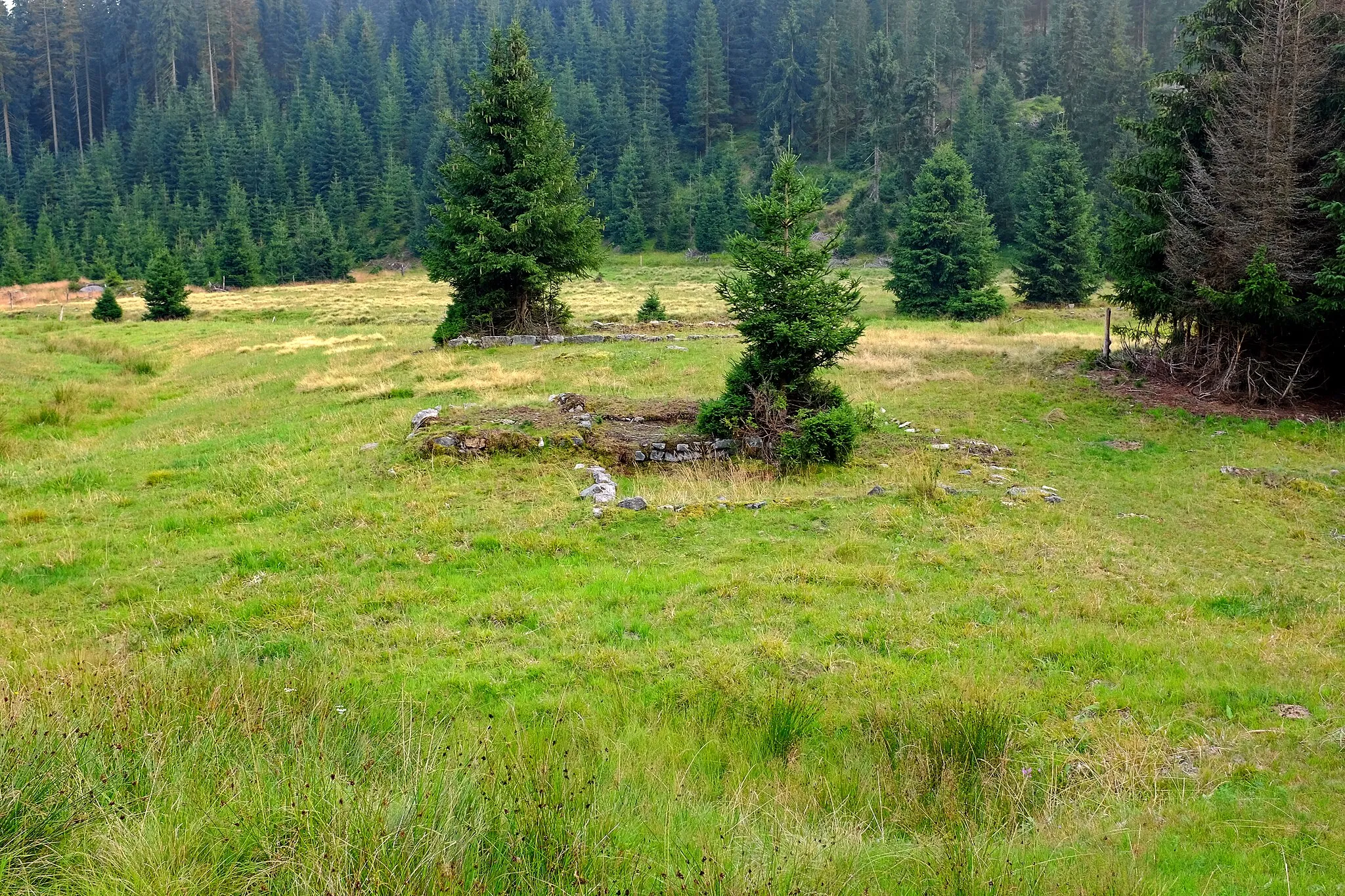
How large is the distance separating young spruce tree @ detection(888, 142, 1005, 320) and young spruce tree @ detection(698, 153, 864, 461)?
92.1 ft

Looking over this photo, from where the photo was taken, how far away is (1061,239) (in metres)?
44.0

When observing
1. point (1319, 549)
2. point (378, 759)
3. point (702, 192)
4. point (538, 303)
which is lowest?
point (1319, 549)

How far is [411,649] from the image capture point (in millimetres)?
7812

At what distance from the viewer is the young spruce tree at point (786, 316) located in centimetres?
1494

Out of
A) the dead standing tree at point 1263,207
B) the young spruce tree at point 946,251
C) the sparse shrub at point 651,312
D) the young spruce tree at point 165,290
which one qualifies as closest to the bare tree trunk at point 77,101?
the young spruce tree at point 165,290

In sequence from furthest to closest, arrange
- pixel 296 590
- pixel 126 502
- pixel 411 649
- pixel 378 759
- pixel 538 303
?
pixel 538 303
pixel 126 502
pixel 296 590
pixel 411 649
pixel 378 759

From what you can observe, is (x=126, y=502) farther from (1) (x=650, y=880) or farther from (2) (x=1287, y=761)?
(2) (x=1287, y=761)

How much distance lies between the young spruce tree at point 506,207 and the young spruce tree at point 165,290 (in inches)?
1087

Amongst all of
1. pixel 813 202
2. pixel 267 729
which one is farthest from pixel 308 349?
pixel 267 729

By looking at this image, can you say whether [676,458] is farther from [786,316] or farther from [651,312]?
[651,312]

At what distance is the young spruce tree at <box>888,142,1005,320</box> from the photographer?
135ft

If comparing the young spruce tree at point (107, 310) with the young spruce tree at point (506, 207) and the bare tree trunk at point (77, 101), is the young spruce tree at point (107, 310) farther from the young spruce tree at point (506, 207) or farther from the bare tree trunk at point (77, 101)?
the bare tree trunk at point (77, 101)

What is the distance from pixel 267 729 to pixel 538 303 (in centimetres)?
2760

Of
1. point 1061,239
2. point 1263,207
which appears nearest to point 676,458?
point 1263,207
